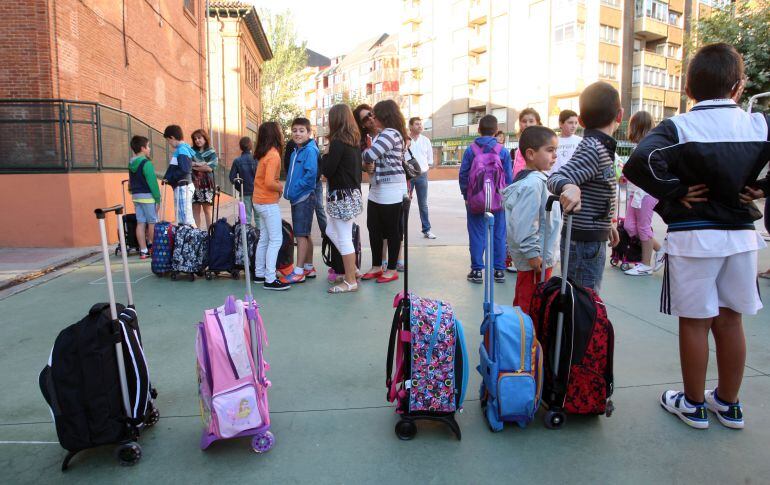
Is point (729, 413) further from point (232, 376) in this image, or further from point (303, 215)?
point (303, 215)

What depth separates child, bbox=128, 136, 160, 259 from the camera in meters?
7.64

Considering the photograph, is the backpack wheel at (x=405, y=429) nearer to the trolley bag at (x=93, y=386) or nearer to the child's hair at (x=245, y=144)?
the trolley bag at (x=93, y=386)

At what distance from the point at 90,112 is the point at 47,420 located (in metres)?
8.03

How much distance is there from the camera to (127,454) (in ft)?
8.59

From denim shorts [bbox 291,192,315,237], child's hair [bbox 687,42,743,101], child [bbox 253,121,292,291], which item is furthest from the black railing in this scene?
child's hair [bbox 687,42,743,101]

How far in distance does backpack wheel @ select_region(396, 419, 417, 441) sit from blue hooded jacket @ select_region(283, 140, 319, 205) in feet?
12.0

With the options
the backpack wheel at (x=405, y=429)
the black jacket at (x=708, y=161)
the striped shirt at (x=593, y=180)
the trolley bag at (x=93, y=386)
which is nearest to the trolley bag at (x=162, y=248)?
the trolley bag at (x=93, y=386)

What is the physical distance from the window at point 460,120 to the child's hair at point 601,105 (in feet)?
162

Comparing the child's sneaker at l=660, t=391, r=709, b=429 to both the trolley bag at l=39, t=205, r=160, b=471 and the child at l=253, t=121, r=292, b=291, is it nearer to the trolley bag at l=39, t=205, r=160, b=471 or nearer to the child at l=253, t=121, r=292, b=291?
the trolley bag at l=39, t=205, r=160, b=471

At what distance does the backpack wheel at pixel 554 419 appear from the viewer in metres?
2.90

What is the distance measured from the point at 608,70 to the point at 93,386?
43916 millimetres

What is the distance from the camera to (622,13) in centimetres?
4047

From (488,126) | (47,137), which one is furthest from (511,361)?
(47,137)

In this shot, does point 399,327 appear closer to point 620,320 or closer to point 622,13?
point 620,320
